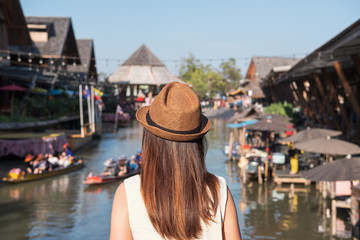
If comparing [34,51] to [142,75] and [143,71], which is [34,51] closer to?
[142,75]

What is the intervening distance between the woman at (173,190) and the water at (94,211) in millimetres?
10072

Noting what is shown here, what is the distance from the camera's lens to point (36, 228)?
12508 millimetres

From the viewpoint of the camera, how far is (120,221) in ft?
6.55

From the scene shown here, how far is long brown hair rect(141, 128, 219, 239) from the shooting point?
2033mm

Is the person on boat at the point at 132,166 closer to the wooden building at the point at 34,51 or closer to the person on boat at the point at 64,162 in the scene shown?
the person on boat at the point at 64,162

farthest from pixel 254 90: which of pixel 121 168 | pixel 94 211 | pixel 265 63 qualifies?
pixel 94 211

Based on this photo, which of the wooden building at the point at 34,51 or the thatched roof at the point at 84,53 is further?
the thatched roof at the point at 84,53

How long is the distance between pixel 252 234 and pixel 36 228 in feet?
20.0

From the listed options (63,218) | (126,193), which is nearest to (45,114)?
(63,218)

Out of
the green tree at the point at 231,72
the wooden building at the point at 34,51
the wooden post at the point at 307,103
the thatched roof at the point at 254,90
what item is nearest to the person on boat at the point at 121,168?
the wooden building at the point at 34,51

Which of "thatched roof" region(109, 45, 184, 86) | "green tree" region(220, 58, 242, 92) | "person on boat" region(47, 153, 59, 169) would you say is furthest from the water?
"green tree" region(220, 58, 242, 92)

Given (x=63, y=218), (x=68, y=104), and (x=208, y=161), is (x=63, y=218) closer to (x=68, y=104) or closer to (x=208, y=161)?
(x=208, y=161)

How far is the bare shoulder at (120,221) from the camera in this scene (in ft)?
6.51

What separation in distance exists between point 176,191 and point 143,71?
42.0 metres
